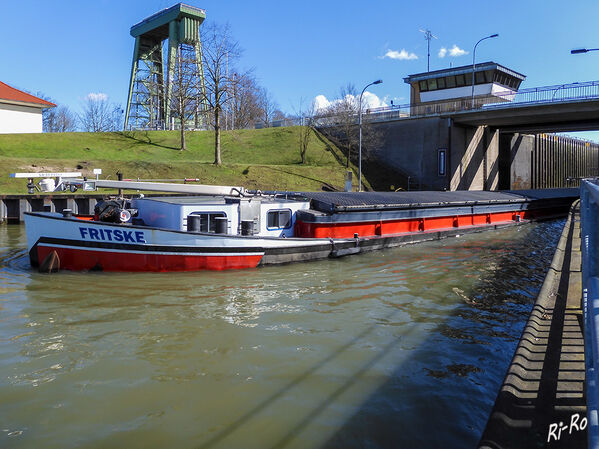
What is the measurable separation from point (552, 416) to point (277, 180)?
36390 millimetres

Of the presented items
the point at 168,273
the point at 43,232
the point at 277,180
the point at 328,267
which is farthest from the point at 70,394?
the point at 277,180

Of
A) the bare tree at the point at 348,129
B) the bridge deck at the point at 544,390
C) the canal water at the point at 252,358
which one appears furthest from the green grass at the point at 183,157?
the bridge deck at the point at 544,390

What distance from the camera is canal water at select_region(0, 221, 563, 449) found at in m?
5.21

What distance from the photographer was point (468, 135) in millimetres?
49656

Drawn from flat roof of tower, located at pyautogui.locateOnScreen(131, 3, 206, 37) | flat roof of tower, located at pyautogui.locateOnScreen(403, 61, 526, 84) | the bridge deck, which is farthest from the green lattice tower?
the bridge deck

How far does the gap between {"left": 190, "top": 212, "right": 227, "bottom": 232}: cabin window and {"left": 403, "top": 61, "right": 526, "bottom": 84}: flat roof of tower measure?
5337 centimetres

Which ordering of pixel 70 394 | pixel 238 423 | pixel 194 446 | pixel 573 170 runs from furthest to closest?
pixel 573 170 → pixel 70 394 → pixel 238 423 → pixel 194 446

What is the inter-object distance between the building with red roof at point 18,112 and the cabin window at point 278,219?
4860 cm

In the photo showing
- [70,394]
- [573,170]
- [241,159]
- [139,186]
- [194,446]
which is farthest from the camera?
[573,170]

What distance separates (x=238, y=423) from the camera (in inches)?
210

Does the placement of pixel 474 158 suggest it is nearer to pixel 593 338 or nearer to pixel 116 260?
pixel 116 260

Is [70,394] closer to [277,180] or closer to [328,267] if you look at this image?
[328,267]

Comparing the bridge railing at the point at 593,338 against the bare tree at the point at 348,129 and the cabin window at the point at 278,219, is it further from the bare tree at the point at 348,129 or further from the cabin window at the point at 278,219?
the bare tree at the point at 348,129

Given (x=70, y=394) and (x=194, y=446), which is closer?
(x=194, y=446)
